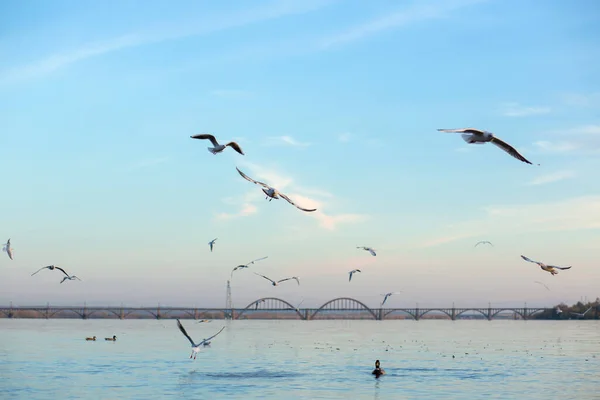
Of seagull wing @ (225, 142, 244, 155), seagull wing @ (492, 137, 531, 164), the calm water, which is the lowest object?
the calm water

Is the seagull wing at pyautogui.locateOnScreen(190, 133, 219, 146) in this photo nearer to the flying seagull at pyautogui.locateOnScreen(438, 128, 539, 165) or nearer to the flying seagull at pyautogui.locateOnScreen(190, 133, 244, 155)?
the flying seagull at pyautogui.locateOnScreen(190, 133, 244, 155)

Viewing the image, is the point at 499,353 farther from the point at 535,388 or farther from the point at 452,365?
the point at 535,388

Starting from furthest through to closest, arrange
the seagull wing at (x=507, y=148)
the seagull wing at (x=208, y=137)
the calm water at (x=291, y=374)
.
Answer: the calm water at (x=291, y=374)
the seagull wing at (x=208, y=137)
the seagull wing at (x=507, y=148)

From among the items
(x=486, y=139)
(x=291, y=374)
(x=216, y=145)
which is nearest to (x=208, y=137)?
(x=216, y=145)

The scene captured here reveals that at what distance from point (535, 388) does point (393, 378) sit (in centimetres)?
1088

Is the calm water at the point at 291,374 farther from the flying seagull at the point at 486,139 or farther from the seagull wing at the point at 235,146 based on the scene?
the flying seagull at the point at 486,139

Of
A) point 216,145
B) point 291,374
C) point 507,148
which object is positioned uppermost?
point 216,145

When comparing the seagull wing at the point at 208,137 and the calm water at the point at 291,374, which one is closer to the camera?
the seagull wing at the point at 208,137

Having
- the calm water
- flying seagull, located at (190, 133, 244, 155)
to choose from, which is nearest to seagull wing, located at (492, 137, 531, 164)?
flying seagull, located at (190, 133, 244, 155)

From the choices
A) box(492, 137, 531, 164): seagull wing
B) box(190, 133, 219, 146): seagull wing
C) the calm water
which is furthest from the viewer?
the calm water

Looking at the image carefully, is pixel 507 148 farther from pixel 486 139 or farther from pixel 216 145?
pixel 216 145

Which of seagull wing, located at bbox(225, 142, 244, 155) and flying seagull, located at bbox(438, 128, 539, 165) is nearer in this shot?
flying seagull, located at bbox(438, 128, 539, 165)

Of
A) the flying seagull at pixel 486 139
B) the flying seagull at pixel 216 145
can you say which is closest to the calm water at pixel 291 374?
the flying seagull at pixel 216 145

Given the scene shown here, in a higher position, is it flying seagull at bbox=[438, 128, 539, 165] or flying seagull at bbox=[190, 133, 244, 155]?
flying seagull at bbox=[190, 133, 244, 155]
